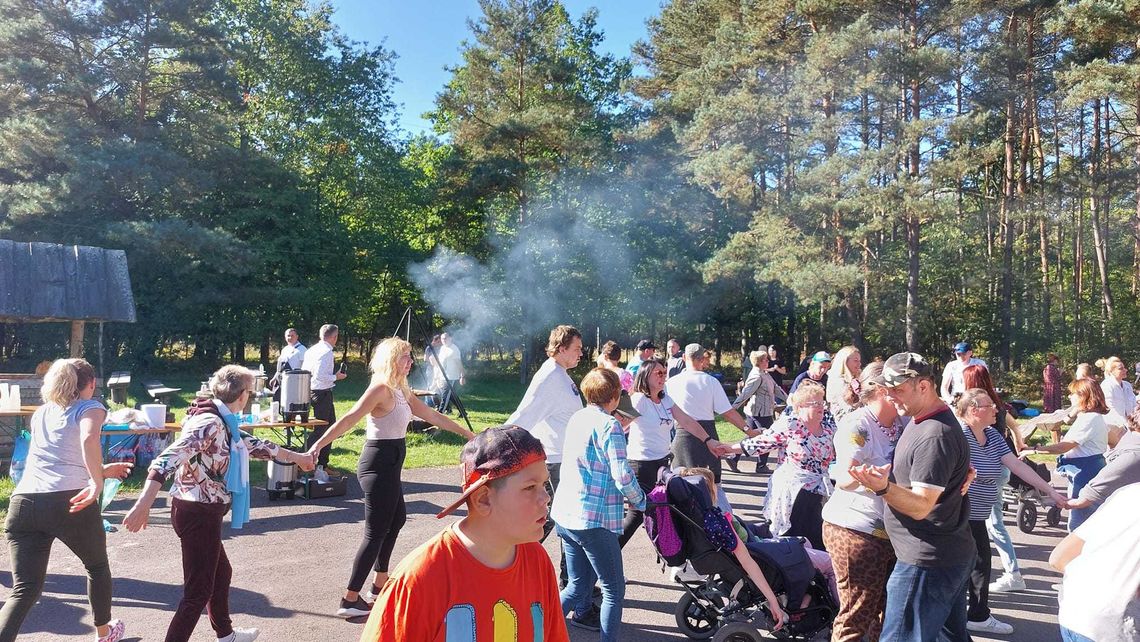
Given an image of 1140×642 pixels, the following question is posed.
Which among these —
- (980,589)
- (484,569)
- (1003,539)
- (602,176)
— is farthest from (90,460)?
(602,176)

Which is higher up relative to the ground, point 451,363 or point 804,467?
point 451,363

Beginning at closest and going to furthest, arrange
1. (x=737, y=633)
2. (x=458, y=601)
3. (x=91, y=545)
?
(x=458, y=601), (x=91, y=545), (x=737, y=633)

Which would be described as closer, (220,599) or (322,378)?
(220,599)

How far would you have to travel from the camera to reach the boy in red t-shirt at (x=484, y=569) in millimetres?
1907

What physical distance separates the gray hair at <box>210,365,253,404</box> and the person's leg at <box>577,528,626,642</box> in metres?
2.00

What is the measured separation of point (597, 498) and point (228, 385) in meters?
2.08

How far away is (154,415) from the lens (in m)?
9.24

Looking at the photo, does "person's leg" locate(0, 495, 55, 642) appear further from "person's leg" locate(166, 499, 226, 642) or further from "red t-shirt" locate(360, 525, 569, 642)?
"red t-shirt" locate(360, 525, 569, 642)

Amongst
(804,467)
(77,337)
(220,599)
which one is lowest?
(220,599)

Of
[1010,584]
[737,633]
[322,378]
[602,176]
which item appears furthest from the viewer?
[602,176]

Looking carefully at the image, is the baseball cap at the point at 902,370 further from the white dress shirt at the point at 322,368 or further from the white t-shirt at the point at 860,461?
the white dress shirt at the point at 322,368

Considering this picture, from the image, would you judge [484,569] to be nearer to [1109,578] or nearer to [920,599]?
[1109,578]

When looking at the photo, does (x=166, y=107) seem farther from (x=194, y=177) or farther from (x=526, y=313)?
(x=526, y=313)

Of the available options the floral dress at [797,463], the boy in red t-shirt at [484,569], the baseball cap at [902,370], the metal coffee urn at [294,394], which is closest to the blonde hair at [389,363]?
the floral dress at [797,463]
